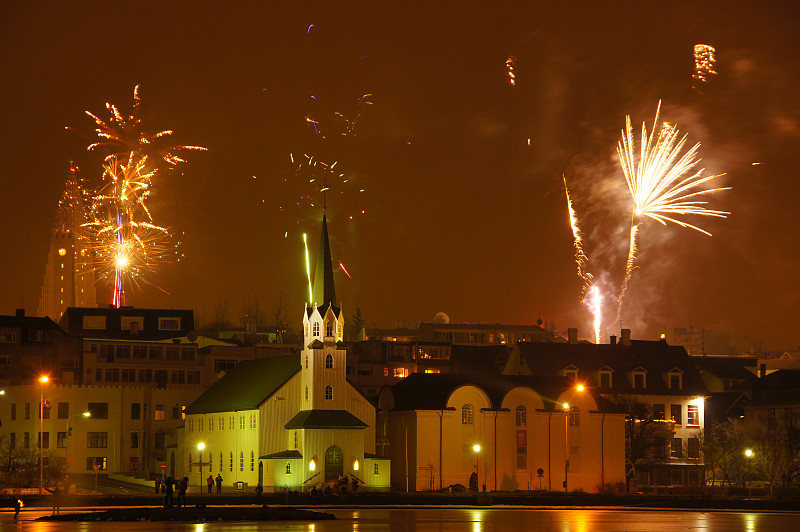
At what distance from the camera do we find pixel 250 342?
488 feet

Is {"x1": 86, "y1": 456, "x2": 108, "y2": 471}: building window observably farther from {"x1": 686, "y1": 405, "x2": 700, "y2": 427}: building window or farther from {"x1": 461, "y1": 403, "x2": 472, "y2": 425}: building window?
{"x1": 686, "y1": 405, "x2": 700, "y2": 427}: building window

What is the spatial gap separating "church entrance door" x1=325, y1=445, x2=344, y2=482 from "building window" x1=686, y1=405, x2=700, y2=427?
38.0m

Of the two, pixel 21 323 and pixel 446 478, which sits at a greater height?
pixel 21 323

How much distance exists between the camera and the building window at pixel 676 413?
406 ft

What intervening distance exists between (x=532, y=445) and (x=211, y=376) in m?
44.5

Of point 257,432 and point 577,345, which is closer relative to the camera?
point 257,432

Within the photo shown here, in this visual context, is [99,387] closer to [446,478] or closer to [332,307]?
[332,307]

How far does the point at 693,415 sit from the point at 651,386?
199 inches

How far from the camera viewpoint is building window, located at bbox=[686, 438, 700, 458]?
120500 mm

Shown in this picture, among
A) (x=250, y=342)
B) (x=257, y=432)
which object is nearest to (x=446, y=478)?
(x=257, y=432)

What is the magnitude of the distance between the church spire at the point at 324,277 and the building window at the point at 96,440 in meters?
25.8

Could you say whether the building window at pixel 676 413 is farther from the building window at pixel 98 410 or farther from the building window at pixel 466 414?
the building window at pixel 98 410

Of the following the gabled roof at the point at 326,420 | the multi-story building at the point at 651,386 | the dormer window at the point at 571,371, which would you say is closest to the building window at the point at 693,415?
the multi-story building at the point at 651,386

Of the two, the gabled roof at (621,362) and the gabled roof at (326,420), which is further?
the gabled roof at (621,362)
